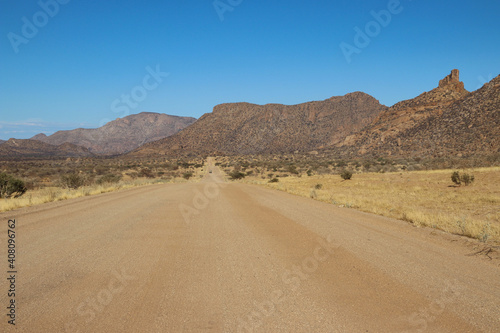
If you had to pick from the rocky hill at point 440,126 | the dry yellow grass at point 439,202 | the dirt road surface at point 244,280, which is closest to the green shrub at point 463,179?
the dry yellow grass at point 439,202

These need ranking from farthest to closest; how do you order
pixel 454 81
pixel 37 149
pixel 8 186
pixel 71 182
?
1. pixel 37 149
2. pixel 454 81
3. pixel 71 182
4. pixel 8 186

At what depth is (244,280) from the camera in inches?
184

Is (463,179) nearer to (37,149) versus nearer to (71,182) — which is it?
(71,182)

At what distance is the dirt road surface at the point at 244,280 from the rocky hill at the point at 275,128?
12498 centimetres

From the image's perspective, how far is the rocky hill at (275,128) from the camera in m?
139

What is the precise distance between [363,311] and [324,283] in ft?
3.04

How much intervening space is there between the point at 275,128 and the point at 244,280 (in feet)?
475

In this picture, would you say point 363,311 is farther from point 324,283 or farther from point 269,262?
point 269,262

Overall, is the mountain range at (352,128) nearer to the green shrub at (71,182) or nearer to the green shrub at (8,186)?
the green shrub at (71,182)

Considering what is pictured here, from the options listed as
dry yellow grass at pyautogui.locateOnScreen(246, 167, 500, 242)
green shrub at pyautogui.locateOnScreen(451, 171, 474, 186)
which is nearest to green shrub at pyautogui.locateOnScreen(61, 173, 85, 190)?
dry yellow grass at pyautogui.locateOnScreen(246, 167, 500, 242)

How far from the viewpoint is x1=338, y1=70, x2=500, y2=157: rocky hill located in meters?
60.1

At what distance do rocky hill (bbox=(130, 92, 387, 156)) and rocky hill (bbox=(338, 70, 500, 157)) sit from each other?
3277 cm

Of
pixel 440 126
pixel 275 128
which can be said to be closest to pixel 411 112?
pixel 440 126

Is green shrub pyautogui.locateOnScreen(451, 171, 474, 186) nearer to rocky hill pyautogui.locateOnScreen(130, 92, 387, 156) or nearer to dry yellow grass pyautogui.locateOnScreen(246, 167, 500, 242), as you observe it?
dry yellow grass pyautogui.locateOnScreen(246, 167, 500, 242)
